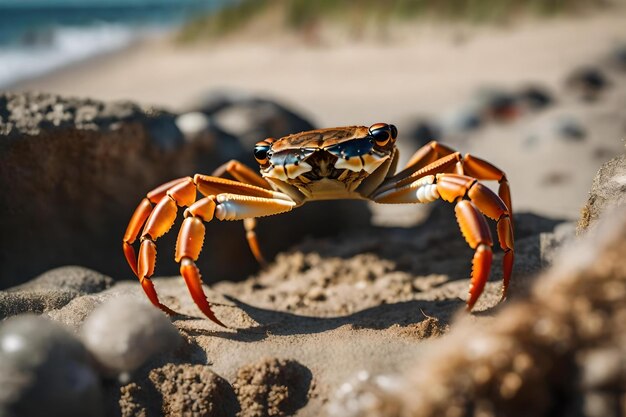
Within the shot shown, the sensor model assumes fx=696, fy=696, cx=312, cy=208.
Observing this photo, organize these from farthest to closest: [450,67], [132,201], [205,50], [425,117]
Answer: [205,50] < [450,67] < [425,117] < [132,201]

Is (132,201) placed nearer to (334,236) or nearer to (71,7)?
(334,236)

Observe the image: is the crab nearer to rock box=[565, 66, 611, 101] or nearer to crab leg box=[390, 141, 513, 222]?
crab leg box=[390, 141, 513, 222]

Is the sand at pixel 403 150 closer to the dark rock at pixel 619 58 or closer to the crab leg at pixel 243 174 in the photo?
the dark rock at pixel 619 58

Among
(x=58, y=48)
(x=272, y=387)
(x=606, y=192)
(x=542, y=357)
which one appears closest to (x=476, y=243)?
(x=606, y=192)

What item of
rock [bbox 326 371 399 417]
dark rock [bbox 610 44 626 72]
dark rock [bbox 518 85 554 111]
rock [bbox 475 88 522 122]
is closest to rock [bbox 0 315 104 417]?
rock [bbox 326 371 399 417]

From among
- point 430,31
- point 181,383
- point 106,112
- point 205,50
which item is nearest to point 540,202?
point 106,112

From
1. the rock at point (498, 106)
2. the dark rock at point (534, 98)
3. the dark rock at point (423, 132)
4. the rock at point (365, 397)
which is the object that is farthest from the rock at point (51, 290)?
the dark rock at point (534, 98)

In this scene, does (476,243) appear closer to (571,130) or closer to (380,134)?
(380,134)
